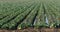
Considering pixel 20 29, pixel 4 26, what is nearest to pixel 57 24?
pixel 20 29

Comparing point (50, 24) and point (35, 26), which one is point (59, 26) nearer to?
point (50, 24)

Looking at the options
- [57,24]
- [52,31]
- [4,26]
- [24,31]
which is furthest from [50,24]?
[4,26]

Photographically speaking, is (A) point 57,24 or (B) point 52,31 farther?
(A) point 57,24

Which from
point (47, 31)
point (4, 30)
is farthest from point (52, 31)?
point (4, 30)

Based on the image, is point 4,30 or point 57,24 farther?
point 57,24

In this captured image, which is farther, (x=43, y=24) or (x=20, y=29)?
(x=43, y=24)

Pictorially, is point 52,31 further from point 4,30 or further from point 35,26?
point 4,30

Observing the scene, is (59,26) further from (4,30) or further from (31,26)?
(4,30)
